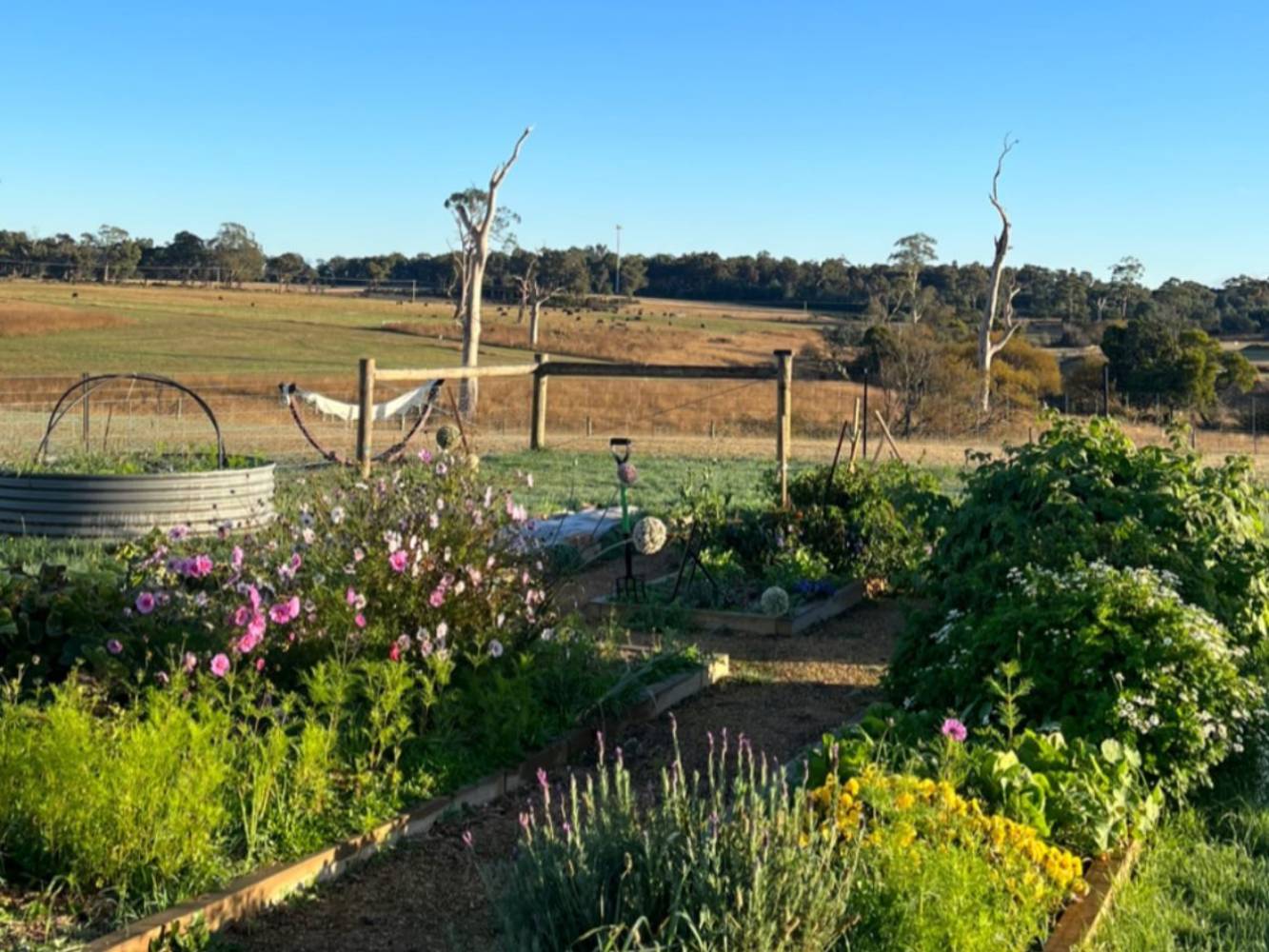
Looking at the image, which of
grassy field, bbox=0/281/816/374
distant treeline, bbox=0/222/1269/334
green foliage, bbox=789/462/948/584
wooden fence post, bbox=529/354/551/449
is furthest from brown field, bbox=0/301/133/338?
green foliage, bbox=789/462/948/584

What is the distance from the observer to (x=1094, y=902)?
11.3 ft

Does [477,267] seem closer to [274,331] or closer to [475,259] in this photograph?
[475,259]

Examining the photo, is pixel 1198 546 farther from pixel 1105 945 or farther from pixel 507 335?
pixel 507 335

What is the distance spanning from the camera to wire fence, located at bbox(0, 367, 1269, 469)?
19.8 m

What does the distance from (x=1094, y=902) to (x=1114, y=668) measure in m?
1.23

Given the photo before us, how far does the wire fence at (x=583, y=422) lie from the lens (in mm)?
19780

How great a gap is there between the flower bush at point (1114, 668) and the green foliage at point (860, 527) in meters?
3.60

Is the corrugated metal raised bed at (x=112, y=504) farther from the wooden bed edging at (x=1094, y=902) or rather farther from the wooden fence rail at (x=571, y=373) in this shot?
the wooden bed edging at (x=1094, y=902)

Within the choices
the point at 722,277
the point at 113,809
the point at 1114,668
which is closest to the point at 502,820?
the point at 113,809

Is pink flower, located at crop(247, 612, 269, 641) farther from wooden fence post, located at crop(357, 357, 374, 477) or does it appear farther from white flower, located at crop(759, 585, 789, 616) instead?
wooden fence post, located at crop(357, 357, 374, 477)

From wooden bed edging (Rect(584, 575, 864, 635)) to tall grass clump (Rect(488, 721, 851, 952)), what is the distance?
4518 millimetres

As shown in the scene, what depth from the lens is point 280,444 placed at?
20.5 meters

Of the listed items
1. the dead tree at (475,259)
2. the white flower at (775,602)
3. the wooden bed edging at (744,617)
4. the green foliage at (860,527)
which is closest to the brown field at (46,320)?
the dead tree at (475,259)

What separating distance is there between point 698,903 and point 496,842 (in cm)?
160
